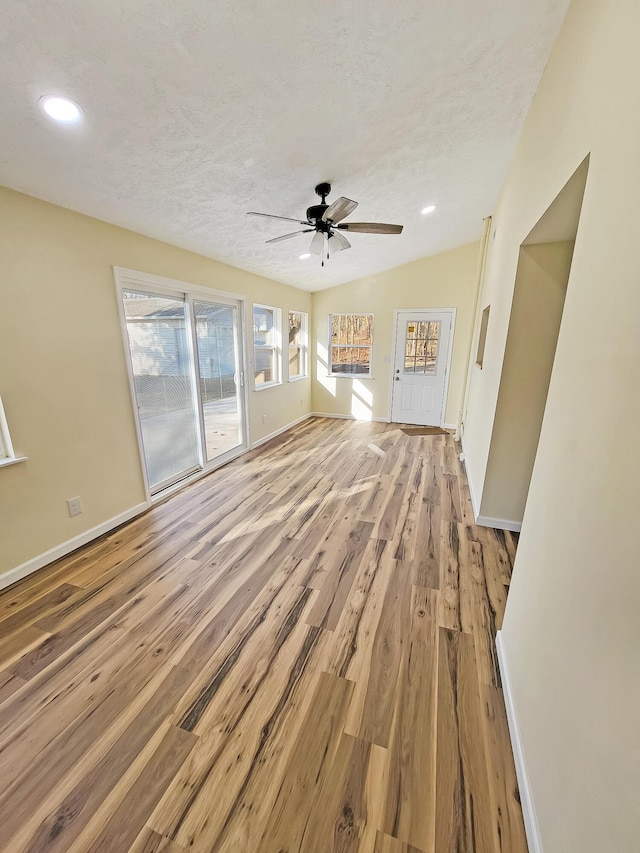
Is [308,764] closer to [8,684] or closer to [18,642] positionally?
[8,684]

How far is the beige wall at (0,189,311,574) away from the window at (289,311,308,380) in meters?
2.97

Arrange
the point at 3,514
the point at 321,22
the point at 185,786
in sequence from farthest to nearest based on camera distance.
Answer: the point at 3,514
the point at 321,22
the point at 185,786

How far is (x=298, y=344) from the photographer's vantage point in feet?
20.2

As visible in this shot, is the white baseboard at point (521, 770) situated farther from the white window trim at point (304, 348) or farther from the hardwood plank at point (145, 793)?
the white window trim at point (304, 348)

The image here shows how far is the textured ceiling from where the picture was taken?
50.0 inches

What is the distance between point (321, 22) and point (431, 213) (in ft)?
8.48

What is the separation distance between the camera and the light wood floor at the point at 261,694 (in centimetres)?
110

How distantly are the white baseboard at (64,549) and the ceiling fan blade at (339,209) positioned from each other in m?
2.91

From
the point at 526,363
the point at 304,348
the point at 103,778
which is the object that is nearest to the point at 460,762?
the point at 103,778

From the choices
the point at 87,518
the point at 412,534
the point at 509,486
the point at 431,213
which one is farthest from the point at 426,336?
the point at 87,518

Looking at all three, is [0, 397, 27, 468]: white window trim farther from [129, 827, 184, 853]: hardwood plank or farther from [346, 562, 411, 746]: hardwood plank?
[346, 562, 411, 746]: hardwood plank

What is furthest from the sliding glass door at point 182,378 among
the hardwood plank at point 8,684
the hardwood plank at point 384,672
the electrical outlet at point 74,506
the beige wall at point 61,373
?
the hardwood plank at point 384,672

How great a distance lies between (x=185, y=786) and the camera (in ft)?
3.87

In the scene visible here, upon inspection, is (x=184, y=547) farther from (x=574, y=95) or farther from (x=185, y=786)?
(x=574, y=95)
